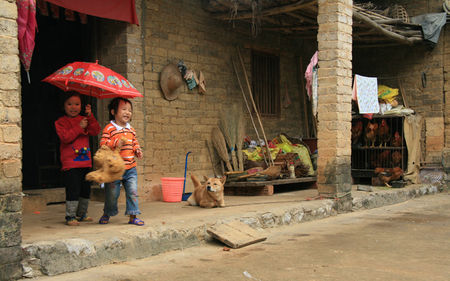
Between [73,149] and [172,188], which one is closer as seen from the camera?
[73,149]

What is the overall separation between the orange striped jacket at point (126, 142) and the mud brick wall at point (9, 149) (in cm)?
133

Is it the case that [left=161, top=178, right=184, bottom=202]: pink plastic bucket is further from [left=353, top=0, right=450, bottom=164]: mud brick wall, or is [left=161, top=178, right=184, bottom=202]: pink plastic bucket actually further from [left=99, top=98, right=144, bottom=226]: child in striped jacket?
[left=353, top=0, right=450, bottom=164]: mud brick wall

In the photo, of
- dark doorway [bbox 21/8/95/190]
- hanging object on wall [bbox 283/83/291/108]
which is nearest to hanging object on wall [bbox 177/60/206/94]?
dark doorway [bbox 21/8/95/190]

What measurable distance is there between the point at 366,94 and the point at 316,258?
689cm

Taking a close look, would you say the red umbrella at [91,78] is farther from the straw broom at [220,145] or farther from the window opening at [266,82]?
the window opening at [266,82]

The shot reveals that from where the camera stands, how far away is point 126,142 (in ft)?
17.6

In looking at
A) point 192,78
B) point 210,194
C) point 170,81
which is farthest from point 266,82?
point 210,194

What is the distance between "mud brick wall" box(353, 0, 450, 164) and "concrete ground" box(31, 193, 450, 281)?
5827 millimetres

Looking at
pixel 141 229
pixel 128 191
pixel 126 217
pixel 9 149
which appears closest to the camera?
pixel 9 149

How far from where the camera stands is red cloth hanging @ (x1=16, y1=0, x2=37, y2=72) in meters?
4.53

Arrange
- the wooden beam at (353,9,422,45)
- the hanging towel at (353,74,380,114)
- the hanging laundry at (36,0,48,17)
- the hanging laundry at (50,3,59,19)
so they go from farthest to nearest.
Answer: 1. the hanging towel at (353,74,380,114)
2. the wooden beam at (353,9,422,45)
3. the hanging laundry at (50,3,59,19)
4. the hanging laundry at (36,0,48,17)

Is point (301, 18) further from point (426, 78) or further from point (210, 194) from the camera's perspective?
point (210, 194)

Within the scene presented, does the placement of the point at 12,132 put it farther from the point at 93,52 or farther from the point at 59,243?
the point at 93,52

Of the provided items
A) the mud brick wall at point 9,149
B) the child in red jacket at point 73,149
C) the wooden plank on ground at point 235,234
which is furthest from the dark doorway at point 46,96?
the mud brick wall at point 9,149
